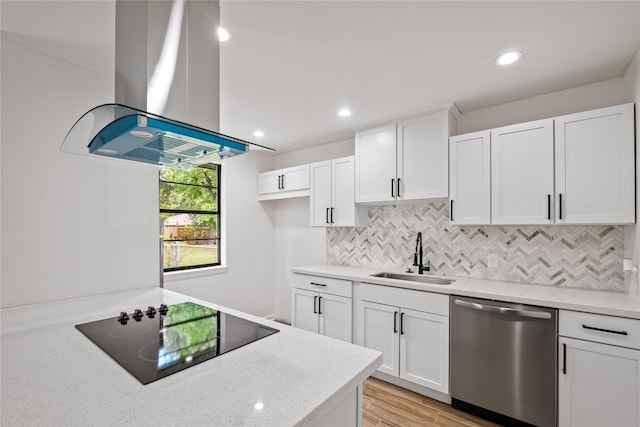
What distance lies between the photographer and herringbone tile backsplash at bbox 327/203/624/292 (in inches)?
89.8

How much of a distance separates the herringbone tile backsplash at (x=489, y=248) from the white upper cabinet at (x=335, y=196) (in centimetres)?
32

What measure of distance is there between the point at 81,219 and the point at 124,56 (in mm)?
1202

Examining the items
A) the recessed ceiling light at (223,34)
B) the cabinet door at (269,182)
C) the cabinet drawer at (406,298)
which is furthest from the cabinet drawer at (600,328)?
the cabinet door at (269,182)

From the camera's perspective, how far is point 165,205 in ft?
11.4

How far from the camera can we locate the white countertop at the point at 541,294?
1.82 metres

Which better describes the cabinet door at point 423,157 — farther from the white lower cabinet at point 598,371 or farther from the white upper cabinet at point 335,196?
the white lower cabinet at point 598,371

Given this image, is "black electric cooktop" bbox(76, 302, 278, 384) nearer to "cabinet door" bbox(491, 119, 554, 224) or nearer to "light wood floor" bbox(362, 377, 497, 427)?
"light wood floor" bbox(362, 377, 497, 427)

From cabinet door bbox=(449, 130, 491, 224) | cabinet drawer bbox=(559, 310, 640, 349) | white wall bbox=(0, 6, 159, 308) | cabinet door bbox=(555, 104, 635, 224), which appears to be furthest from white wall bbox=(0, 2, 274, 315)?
cabinet door bbox=(555, 104, 635, 224)

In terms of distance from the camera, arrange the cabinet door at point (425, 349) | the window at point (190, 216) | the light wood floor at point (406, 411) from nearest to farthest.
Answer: the light wood floor at point (406, 411), the cabinet door at point (425, 349), the window at point (190, 216)

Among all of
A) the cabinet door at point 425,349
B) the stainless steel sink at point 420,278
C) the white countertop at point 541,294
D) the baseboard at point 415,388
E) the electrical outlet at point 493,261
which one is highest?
the electrical outlet at point 493,261

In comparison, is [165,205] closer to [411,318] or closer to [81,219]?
[81,219]

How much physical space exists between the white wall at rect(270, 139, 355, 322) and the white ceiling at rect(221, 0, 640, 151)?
132 cm

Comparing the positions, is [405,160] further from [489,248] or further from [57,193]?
[57,193]

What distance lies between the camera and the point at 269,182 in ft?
13.9
